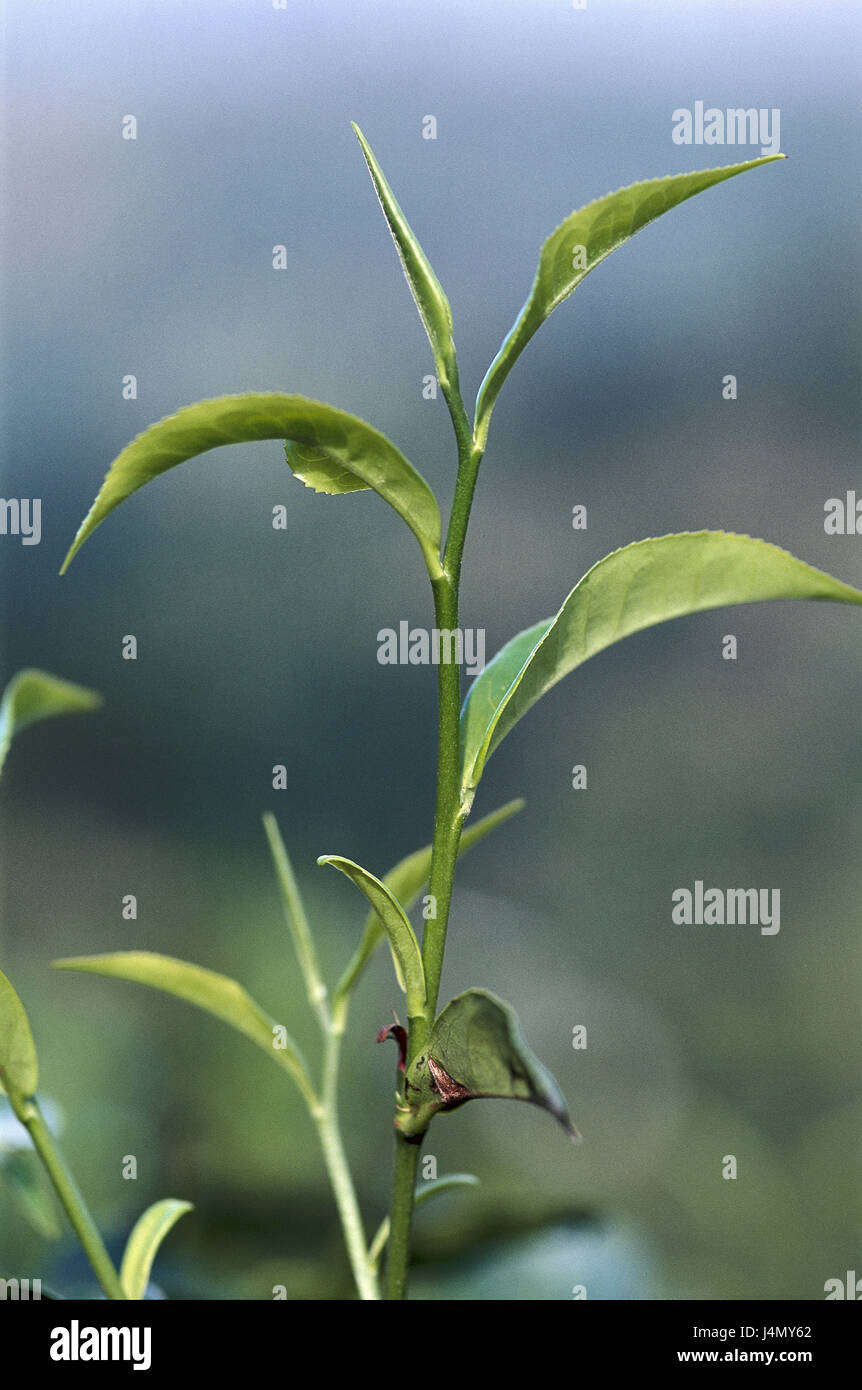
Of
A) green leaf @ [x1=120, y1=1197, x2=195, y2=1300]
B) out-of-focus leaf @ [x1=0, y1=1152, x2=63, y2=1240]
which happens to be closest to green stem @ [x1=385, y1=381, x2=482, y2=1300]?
green leaf @ [x1=120, y1=1197, x2=195, y2=1300]

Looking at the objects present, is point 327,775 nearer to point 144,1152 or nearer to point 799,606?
point 144,1152

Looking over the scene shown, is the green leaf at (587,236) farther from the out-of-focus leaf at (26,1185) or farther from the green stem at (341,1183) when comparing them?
the out-of-focus leaf at (26,1185)

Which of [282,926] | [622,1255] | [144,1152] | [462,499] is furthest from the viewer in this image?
[282,926]

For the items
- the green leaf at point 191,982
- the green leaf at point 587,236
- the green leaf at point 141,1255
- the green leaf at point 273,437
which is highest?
the green leaf at point 587,236

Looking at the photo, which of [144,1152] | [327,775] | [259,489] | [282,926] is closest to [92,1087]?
[144,1152]

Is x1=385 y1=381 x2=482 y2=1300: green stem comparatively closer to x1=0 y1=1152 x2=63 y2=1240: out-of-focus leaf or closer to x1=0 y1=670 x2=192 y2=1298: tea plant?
x1=0 y1=670 x2=192 y2=1298: tea plant

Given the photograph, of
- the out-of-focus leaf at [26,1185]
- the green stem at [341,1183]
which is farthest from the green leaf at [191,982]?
the out-of-focus leaf at [26,1185]

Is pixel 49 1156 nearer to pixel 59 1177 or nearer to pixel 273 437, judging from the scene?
pixel 59 1177
